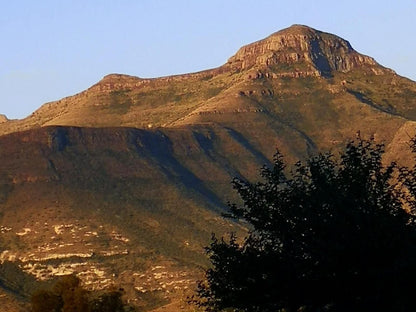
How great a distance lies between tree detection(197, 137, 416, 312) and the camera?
29.5 metres

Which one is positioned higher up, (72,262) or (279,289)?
(279,289)

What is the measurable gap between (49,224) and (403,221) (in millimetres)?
106846

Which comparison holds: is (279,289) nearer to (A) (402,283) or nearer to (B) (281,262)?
(B) (281,262)

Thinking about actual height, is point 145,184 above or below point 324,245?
below

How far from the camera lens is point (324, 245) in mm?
30516

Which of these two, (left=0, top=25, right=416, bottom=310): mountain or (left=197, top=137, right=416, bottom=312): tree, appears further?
A: (left=0, top=25, right=416, bottom=310): mountain

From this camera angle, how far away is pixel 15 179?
5812 inches

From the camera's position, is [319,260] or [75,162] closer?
[319,260]

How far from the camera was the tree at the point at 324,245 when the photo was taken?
29516 mm

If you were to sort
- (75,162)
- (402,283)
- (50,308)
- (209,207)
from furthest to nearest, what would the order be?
1. (75,162)
2. (209,207)
3. (50,308)
4. (402,283)

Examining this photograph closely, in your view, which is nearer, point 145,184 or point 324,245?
point 324,245

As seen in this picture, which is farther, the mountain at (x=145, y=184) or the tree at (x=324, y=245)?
the mountain at (x=145, y=184)

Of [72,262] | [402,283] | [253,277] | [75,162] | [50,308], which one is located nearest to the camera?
[402,283]

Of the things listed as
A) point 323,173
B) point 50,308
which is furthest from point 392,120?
point 323,173
